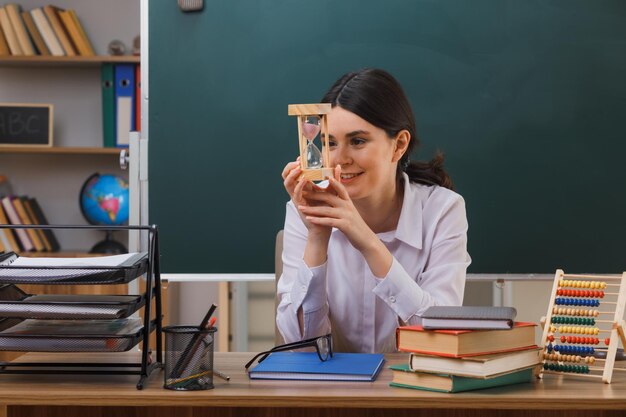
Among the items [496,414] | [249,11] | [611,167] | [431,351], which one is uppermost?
[249,11]

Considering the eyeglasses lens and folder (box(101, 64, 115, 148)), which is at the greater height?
folder (box(101, 64, 115, 148))

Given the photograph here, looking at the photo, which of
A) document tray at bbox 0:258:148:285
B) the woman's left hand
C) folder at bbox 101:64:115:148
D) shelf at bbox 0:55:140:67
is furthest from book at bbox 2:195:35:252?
document tray at bbox 0:258:148:285

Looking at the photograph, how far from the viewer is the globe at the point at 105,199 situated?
14.3 feet

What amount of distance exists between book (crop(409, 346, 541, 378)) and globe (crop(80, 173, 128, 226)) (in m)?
3.23

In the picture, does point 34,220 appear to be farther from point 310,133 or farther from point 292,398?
point 292,398

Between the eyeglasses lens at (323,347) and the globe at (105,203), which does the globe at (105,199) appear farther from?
the eyeglasses lens at (323,347)

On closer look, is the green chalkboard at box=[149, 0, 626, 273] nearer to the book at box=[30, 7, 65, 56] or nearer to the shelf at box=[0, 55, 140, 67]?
the shelf at box=[0, 55, 140, 67]

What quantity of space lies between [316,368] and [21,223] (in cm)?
326

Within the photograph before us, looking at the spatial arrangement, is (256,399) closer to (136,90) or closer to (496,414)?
(496,414)

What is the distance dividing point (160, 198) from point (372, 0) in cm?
104

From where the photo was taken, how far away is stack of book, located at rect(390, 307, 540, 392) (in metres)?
1.31

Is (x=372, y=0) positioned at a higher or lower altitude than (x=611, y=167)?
higher

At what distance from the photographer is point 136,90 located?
4312 millimetres

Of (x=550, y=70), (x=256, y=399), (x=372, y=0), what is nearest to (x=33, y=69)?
(x=372, y=0)
